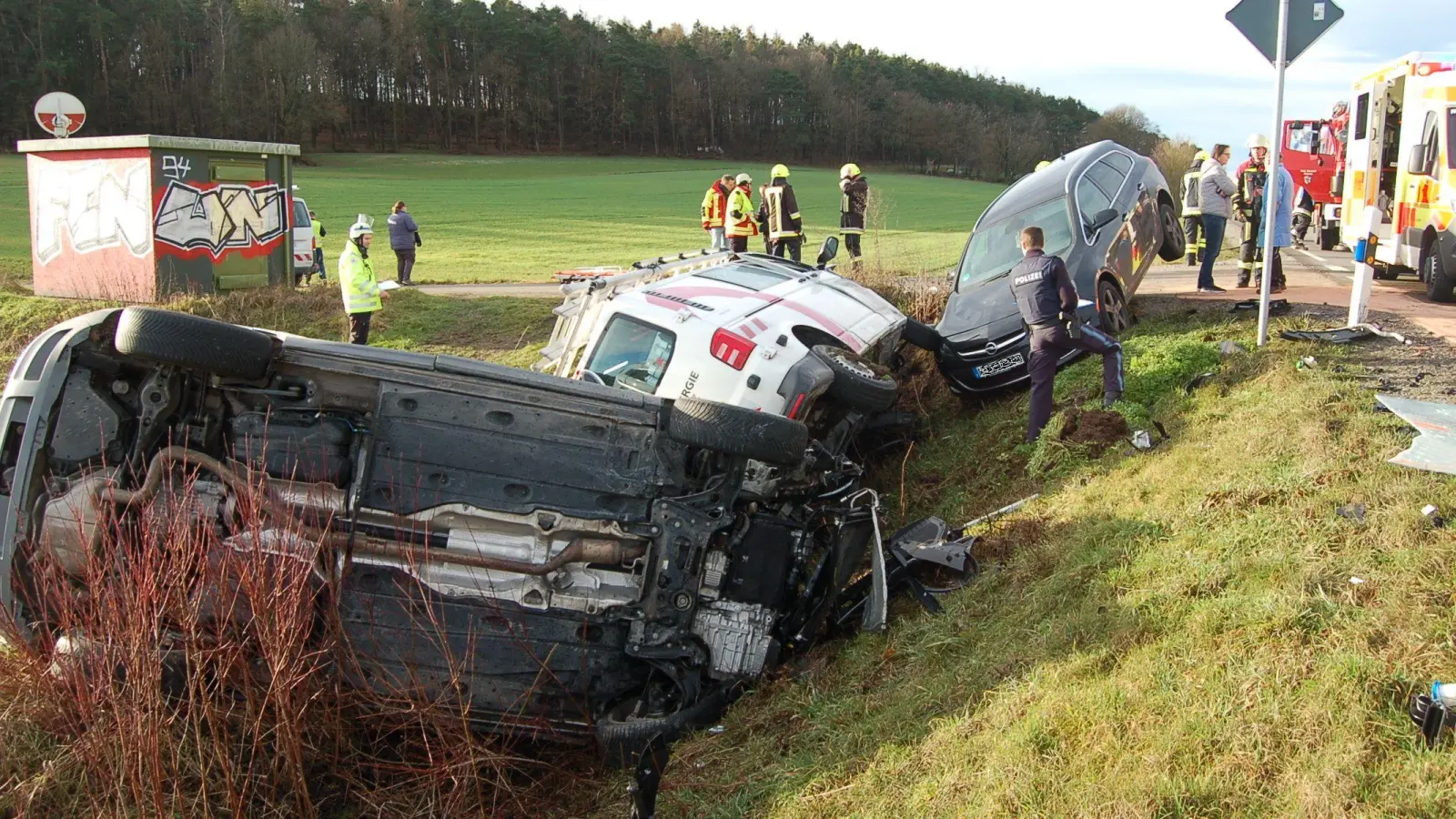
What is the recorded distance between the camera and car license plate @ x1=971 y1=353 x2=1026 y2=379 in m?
8.69

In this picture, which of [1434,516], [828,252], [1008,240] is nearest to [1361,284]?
[1008,240]

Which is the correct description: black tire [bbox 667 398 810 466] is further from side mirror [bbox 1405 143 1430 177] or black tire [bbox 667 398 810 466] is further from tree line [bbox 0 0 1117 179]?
tree line [bbox 0 0 1117 179]

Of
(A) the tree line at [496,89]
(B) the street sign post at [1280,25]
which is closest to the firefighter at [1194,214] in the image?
(B) the street sign post at [1280,25]

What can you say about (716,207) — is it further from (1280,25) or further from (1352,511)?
(1352,511)

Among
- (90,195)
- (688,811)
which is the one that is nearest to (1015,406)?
(688,811)

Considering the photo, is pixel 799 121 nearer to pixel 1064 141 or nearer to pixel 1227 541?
pixel 1064 141

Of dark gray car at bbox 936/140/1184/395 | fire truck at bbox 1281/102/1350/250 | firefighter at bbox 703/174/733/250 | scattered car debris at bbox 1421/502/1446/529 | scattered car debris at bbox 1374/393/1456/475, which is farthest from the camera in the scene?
fire truck at bbox 1281/102/1350/250

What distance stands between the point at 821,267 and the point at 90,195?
42.4ft

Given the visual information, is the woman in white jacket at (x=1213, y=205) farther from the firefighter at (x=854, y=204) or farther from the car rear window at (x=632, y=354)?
the car rear window at (x=632, y=354)

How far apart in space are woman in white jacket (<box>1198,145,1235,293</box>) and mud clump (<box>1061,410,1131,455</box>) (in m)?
5.17

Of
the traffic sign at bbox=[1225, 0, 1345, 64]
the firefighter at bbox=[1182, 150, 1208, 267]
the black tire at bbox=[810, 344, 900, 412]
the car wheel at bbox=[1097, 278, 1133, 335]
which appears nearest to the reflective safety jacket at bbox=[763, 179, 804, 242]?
the firefighter at bbox=[1182, 150, 1208, 267]

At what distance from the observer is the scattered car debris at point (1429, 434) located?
5.00 metres

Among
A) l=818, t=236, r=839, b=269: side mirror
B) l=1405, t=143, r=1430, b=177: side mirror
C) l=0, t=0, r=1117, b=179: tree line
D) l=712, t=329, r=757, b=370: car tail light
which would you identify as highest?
l=0, t=0, r=1117, b=179: tree line

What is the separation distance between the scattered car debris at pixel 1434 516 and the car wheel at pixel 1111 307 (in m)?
4.69
